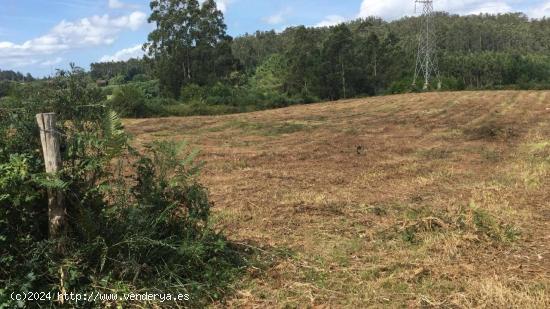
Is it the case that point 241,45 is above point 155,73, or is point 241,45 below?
above

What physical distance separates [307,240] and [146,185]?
205 cm

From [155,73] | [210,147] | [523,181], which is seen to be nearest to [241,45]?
[155,73]

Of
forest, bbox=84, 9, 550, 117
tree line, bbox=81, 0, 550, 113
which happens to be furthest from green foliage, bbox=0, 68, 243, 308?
tree line, bbox=81, 0, 550, 113

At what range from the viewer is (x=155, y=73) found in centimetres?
4881

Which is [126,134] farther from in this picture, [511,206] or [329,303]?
[511,206]

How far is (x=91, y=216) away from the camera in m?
4.16

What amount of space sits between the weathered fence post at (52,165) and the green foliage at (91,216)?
0.09 meters

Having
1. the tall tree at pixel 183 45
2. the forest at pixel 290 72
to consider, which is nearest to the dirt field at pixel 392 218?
the forest at pixel 290 72

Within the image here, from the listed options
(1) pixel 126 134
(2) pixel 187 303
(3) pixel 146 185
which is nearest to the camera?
(2) pixel 187 303

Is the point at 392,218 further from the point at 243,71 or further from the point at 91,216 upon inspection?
the point at 243,71

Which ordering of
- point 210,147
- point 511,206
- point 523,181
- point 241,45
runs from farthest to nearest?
point 241,45, point 210,147, point 523,181, point 511,206

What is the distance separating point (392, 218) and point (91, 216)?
389 cm

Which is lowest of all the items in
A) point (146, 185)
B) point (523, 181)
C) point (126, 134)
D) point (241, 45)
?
point (523, 181)

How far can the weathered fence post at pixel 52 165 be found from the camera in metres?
4.02
